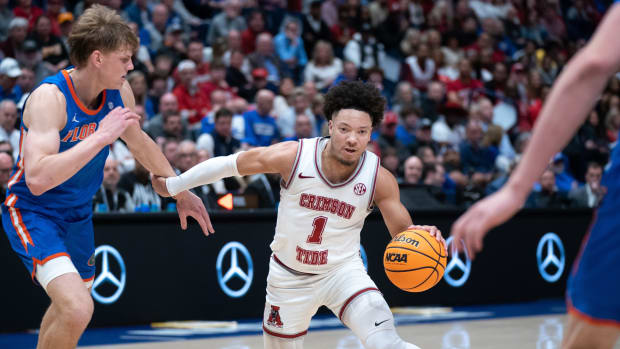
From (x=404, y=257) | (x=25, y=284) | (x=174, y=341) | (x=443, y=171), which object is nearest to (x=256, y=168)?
(x=404, y=257)

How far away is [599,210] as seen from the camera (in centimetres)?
247

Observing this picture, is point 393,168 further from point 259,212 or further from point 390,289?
point 259,212

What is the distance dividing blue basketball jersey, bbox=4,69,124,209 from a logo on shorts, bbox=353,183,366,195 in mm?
1413

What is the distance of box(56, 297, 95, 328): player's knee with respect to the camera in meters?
3.90

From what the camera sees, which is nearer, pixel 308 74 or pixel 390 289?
pixel 390 289

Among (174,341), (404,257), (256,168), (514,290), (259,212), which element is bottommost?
(514,290)

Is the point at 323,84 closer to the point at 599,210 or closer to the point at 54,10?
the point at 54,10

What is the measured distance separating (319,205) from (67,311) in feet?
4.99

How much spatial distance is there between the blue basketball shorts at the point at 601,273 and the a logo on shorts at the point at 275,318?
7.94ft

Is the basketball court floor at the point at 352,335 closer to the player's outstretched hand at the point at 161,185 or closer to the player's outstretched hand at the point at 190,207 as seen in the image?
the player's outstretched hand at the point at 190,207

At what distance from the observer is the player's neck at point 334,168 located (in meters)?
4.73

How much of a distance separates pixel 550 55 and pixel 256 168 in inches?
489

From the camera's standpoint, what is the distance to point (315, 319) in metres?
8.59

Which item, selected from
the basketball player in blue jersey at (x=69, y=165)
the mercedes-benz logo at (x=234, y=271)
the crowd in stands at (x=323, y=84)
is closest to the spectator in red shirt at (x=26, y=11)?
the crowd in stands at (x=323, y=84)
